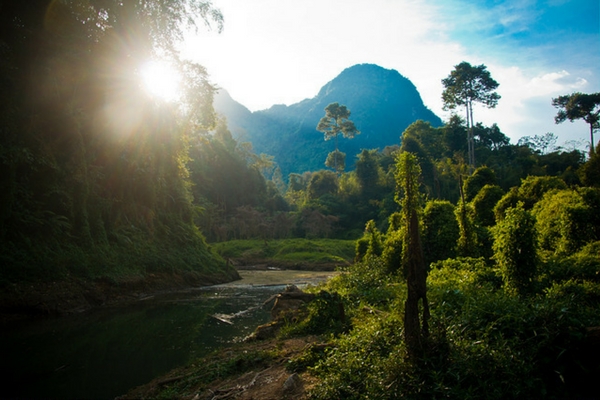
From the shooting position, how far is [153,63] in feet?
70.1

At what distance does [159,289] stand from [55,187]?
263 inches

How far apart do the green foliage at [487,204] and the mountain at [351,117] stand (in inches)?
4040

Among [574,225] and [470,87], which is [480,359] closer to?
[574,225]

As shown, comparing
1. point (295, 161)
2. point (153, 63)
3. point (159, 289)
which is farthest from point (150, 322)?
point (295, 161)

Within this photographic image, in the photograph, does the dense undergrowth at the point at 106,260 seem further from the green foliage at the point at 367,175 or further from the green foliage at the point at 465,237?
the green foliage at the point at 367,175

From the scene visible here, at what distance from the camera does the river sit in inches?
275

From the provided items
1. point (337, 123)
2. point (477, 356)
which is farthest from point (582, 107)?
point (477, 356)

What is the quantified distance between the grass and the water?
2303 cm

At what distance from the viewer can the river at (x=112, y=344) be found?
6.97 m

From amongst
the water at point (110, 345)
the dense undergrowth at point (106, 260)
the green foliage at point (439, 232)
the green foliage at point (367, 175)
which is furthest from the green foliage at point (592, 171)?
the green foliage at point (367, 175)

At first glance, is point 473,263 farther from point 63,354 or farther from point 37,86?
point 37,86

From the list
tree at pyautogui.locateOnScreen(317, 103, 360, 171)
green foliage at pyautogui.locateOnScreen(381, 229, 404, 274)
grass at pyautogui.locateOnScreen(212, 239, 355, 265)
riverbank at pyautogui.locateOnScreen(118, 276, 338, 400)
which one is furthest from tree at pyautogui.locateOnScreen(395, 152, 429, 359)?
tree at pyautogui.locateOnScreen(317, 103, 360, 171)

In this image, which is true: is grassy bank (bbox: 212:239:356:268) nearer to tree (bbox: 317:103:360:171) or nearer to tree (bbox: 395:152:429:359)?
tree (bbox: 395:152:429:359)

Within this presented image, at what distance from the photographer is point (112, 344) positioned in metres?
9.70
